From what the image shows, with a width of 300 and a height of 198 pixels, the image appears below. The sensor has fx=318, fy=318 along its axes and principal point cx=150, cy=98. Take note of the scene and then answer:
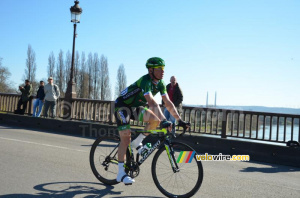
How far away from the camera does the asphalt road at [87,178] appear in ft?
15.9

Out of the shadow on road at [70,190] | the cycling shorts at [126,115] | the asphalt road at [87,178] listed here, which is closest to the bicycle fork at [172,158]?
the asphalt road at [87,178]

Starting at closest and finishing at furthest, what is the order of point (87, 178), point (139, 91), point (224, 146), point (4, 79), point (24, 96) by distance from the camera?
point (139, 91) → point (87, 178) → point (224, 146) → point (24, 96) → point (4, 79)

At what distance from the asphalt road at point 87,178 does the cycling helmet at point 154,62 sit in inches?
75.7

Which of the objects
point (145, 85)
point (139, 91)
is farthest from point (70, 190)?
point (145, 85)

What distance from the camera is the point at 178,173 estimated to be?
460cm

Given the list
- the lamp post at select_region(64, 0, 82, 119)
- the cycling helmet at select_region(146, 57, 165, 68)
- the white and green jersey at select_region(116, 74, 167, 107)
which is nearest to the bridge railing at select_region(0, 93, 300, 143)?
the lamp post at select_region(64, 0, 82, 119)

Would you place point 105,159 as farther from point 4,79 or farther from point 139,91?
point 4,79

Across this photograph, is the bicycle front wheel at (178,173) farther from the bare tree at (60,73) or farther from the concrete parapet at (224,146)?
the bare tree at (60,73)

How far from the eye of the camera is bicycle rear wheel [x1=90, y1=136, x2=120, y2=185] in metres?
5.35

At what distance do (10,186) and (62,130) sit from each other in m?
8.56

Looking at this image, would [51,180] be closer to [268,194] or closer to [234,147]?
[268,194]

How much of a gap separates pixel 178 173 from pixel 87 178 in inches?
73.7

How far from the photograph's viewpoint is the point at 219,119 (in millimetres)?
10797

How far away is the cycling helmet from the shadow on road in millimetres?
1990
